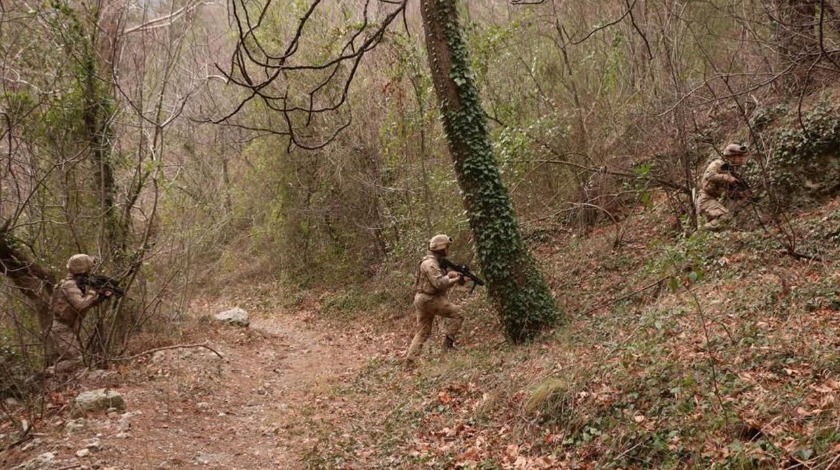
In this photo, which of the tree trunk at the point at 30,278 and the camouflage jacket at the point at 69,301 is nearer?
the camouflage jacket at the point at 69,301

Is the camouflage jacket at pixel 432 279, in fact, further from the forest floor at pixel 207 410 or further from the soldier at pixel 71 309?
the soldier at pixel 71 309

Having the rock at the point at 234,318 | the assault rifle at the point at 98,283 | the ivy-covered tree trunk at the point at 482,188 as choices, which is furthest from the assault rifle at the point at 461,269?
the rock at the point at 234,318

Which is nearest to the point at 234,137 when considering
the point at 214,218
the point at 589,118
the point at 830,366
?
the point at 214,218

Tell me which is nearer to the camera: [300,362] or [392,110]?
[300,362]

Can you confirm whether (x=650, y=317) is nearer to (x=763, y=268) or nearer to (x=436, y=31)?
(x=763, y=268)

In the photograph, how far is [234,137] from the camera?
21078 mm

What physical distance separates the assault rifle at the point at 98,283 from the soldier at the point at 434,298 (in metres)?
4.69

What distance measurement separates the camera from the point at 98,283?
891 centimetres

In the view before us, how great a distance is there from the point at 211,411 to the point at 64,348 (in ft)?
9.13

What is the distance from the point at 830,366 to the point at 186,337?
10241mm

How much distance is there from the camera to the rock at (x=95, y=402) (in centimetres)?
707

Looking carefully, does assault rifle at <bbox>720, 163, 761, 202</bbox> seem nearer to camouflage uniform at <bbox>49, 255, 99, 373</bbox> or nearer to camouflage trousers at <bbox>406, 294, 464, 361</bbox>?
camouflage trousers at <bbox>406, 294, 464, 361</bbox>

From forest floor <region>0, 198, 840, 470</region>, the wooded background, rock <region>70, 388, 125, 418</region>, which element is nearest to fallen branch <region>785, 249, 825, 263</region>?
forest floor <region>0, 198, 840, 470</region>

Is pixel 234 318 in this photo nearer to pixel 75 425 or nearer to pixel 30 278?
pixel 30 278
